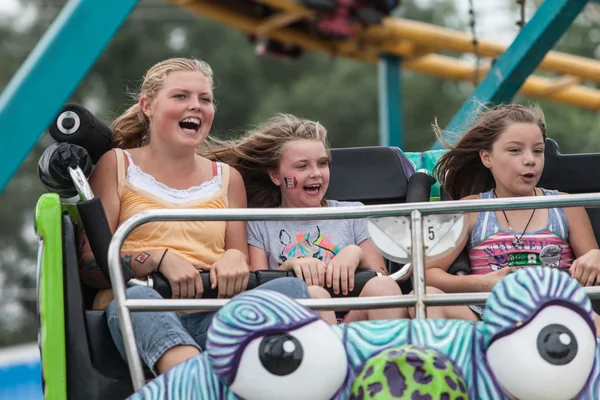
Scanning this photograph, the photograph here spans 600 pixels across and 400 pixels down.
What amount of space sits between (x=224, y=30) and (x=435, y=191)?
66.6ft

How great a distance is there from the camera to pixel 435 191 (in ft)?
11.8

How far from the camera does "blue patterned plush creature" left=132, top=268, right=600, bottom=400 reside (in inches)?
81.1

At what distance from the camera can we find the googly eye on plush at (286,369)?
209 cm

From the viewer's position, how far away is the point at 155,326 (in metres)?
2.55

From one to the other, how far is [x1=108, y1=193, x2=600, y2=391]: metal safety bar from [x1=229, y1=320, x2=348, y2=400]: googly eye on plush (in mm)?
221

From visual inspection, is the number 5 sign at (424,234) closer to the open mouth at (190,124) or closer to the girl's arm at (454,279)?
the girl's arm at (454,279)

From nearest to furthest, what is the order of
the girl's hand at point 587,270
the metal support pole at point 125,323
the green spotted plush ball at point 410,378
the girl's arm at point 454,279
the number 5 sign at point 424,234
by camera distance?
the green spotted plush ball at point 410,378, the metal support pole at point 125,323, the number 5 sign at point 424,234, the girl's hand at point 587,270, the girl's arm at point 454,279

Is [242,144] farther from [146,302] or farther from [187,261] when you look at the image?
[146,302]

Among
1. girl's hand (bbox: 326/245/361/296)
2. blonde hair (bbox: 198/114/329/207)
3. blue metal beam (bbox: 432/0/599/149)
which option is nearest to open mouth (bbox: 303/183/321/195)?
blonde hair (bbox: 198/114/329/207)

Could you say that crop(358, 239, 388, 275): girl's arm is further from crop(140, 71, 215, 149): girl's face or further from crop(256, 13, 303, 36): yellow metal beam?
crop(256, 13, 303, 36): yellow metal beam

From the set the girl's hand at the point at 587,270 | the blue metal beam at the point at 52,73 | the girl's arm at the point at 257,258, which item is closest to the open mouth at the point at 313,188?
the girl's arm at the point at 257,258

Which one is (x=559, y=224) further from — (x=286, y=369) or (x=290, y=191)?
(x=286, y=369)

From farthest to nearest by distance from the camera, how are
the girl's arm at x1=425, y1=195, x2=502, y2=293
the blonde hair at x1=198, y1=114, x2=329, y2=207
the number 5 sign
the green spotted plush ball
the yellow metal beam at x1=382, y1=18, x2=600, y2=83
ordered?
the yellow metal beam at x1=382, y1=18, x2=600, y2=83 → the blonde hair at x1=198, y1=114, x2=329, y2=207 → the girl's arm at x1=425, y1=195, x2=502, y2=293 → the number 5 sign → the green spotted plush ball

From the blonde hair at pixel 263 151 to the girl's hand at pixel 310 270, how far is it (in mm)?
630
